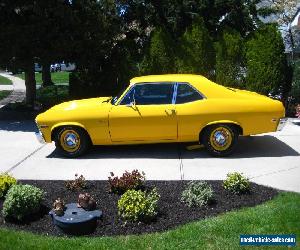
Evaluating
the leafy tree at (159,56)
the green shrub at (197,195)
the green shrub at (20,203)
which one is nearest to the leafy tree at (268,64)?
the leafy tree at (159,56)

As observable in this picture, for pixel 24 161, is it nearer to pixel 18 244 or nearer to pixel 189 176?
pixel 189 176

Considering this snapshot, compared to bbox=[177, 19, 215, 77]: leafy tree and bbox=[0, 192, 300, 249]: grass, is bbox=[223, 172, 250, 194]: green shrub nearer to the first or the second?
bbox=[0, 192, 300, 249]: grass

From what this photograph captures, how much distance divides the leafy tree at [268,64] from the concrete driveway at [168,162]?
9.21 ft

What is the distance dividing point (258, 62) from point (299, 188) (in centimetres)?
669

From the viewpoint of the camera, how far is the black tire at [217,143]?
8.78m

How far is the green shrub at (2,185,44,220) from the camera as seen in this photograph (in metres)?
5.80

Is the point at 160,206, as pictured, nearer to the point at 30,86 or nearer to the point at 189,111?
the point at 189,111

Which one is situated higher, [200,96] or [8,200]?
[200,96]

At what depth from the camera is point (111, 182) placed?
264 inches

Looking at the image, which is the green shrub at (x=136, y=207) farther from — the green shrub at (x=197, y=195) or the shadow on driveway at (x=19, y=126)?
the shadow on driveway at (x=19, y=126)

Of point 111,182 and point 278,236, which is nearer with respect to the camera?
point 278,236

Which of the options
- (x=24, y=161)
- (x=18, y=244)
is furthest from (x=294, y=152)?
(x=18, y=244)

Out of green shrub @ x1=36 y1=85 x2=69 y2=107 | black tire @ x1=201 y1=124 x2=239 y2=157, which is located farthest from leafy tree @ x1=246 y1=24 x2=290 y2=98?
green shrub @ x1=36 y1=85 x2=69 y2=107

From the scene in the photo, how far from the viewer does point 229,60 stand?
44.0ft
